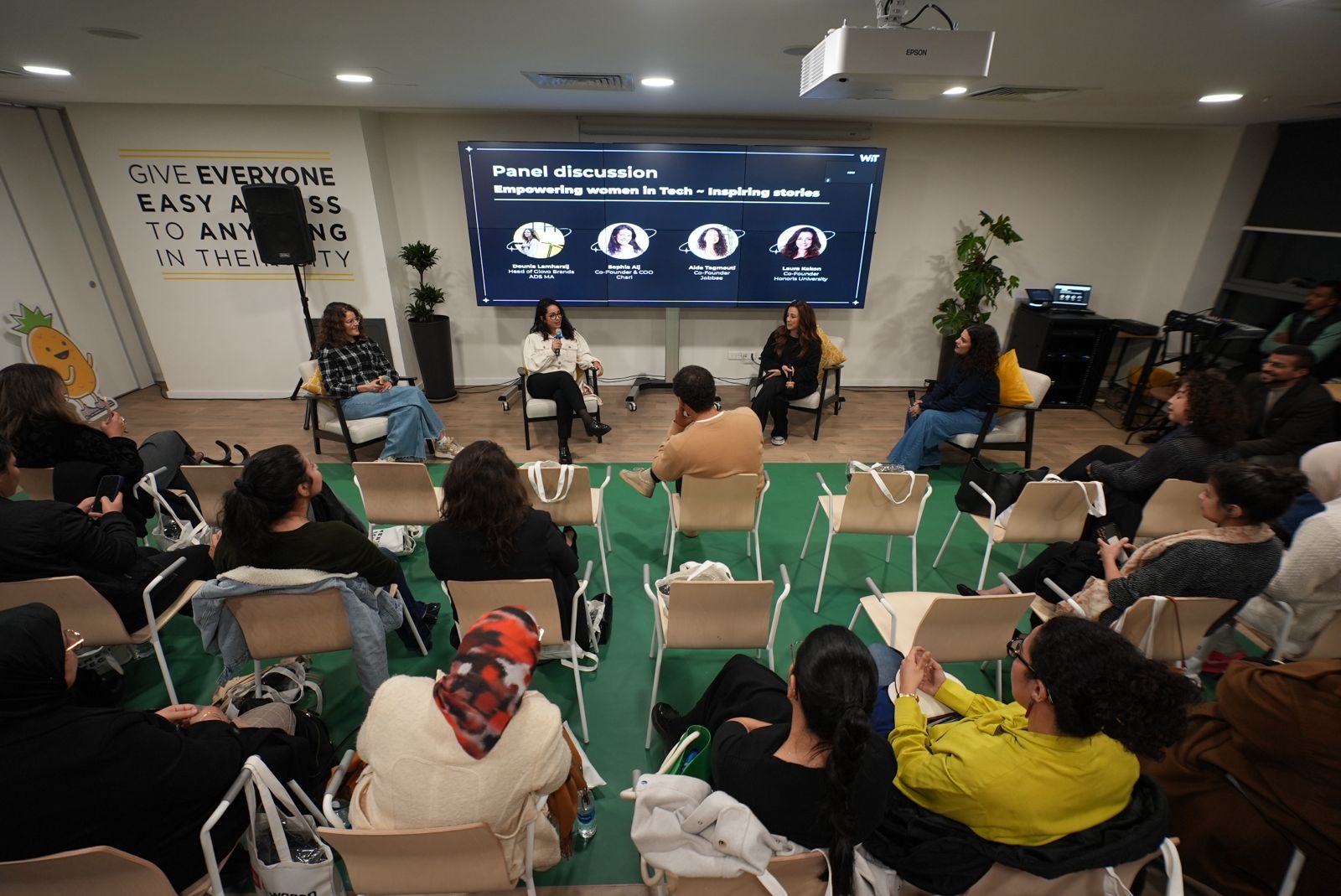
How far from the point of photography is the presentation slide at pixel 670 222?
563 cm

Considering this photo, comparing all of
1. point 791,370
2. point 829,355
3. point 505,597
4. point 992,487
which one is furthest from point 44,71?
point 992,487

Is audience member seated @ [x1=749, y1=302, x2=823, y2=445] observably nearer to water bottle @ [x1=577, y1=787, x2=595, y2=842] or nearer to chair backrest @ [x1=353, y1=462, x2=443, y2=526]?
chair backrest @ [x1=353, y1=462, x2=443, y2=526]

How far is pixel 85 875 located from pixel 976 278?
6.85m

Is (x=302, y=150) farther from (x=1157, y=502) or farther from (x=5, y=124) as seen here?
(x=1157, y=502)

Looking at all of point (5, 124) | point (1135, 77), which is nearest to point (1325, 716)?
point (1135, 77)

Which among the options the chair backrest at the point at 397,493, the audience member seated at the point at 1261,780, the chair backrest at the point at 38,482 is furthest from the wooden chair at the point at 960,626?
the chair backrest at the point at 38,482

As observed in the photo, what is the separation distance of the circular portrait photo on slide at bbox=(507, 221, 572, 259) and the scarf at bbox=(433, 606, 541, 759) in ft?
17.1

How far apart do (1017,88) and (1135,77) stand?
63 cm

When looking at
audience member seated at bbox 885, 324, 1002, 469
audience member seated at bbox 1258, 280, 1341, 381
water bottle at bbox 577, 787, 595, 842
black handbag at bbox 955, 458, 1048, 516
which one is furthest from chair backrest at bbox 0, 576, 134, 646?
audience member seated at bbox 1258, 280, 1341, 381

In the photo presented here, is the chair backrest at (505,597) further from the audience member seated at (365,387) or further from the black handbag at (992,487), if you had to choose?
the audience member seated at (365,387)

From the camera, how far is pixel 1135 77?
3443 millimetres

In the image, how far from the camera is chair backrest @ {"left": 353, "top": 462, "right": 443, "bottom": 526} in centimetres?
311

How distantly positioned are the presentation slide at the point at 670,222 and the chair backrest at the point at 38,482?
3.78 metres

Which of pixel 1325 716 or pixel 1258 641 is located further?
pixel 1258 641
